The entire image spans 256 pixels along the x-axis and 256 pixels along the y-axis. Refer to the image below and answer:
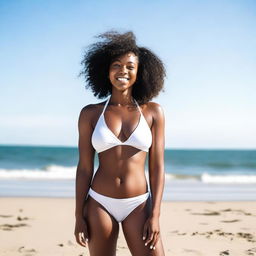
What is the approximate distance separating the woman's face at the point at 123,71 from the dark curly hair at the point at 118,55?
0.19ft

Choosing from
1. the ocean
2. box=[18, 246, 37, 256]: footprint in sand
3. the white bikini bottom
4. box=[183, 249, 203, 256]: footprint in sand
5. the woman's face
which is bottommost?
the ocean

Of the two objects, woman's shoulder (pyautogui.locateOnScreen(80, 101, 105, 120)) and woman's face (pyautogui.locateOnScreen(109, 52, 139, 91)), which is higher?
woman's face (pyautogui.locateOnScreen(109, 52, 139, 91))

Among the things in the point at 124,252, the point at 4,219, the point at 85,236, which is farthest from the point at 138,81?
the point at 4,219

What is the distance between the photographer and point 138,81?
3277 mm

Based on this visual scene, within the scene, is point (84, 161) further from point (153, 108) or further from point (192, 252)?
point (192, 252)

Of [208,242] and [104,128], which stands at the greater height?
[104,128]

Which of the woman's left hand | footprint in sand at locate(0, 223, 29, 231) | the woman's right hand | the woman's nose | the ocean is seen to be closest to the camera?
the woman's left hand

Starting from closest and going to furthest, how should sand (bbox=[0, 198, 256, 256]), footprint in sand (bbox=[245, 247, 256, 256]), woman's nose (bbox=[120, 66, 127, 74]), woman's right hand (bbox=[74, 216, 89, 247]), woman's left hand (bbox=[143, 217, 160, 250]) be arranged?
1. woman's left hand (bbox=[143, 217, 160, 250])
2. woman's right hand (bbox=[74, 216, 89, 247])
3. woman's nose (bbox=[120, 66, 127, 74])
4. footprint in sand (bbox=[245, 247, 256, 256])
5. sand (bbox=[0, 198, 256, 256])

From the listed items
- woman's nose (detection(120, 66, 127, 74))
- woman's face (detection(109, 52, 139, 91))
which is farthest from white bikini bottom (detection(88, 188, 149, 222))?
woman's nose (detection(120, 66, 127, 74))

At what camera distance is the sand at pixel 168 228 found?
208 inches

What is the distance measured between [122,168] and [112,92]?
2.13 feet

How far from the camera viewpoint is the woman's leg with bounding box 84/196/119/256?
285cm

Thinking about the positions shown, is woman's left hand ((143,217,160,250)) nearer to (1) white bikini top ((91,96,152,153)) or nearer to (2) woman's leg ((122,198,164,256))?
(2) woman's leg ((122,198,164,256))

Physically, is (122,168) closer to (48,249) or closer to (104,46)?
(104,46)
